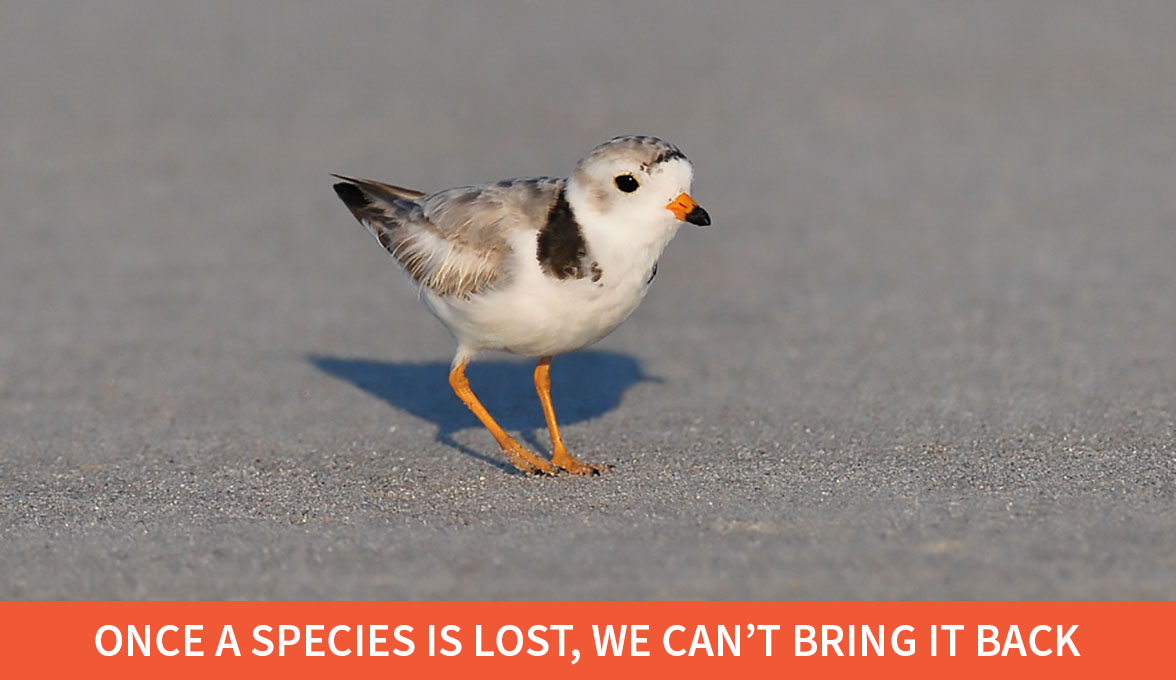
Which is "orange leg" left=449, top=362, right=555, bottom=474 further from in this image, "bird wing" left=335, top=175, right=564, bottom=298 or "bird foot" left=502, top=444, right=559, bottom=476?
"bird wing" left=335, top=175, right=564, bottom=298

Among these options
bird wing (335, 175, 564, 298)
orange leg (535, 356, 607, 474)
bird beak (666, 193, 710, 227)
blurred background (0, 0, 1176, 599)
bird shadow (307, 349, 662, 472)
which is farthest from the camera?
bird shadow (307, 349, 662, 472)

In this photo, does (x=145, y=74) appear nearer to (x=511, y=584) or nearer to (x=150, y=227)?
(x=150, y=227)

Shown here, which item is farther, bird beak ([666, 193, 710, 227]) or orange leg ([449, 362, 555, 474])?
orange leg ([449, 362, 555, 474])

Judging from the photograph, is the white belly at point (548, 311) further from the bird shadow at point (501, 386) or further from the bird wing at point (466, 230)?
the bird shadow at point (501, 386)

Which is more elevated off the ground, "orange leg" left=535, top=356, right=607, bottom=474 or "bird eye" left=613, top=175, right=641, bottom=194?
"bird eye" left=613, top=175, right=641, bottom=194

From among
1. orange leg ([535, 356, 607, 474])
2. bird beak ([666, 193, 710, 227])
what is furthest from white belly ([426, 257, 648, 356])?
orange leg ([535, 356, 607, 474])

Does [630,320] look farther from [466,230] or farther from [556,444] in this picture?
[466,230]

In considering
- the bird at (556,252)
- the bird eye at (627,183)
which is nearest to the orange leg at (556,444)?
the bird at (556,252)
